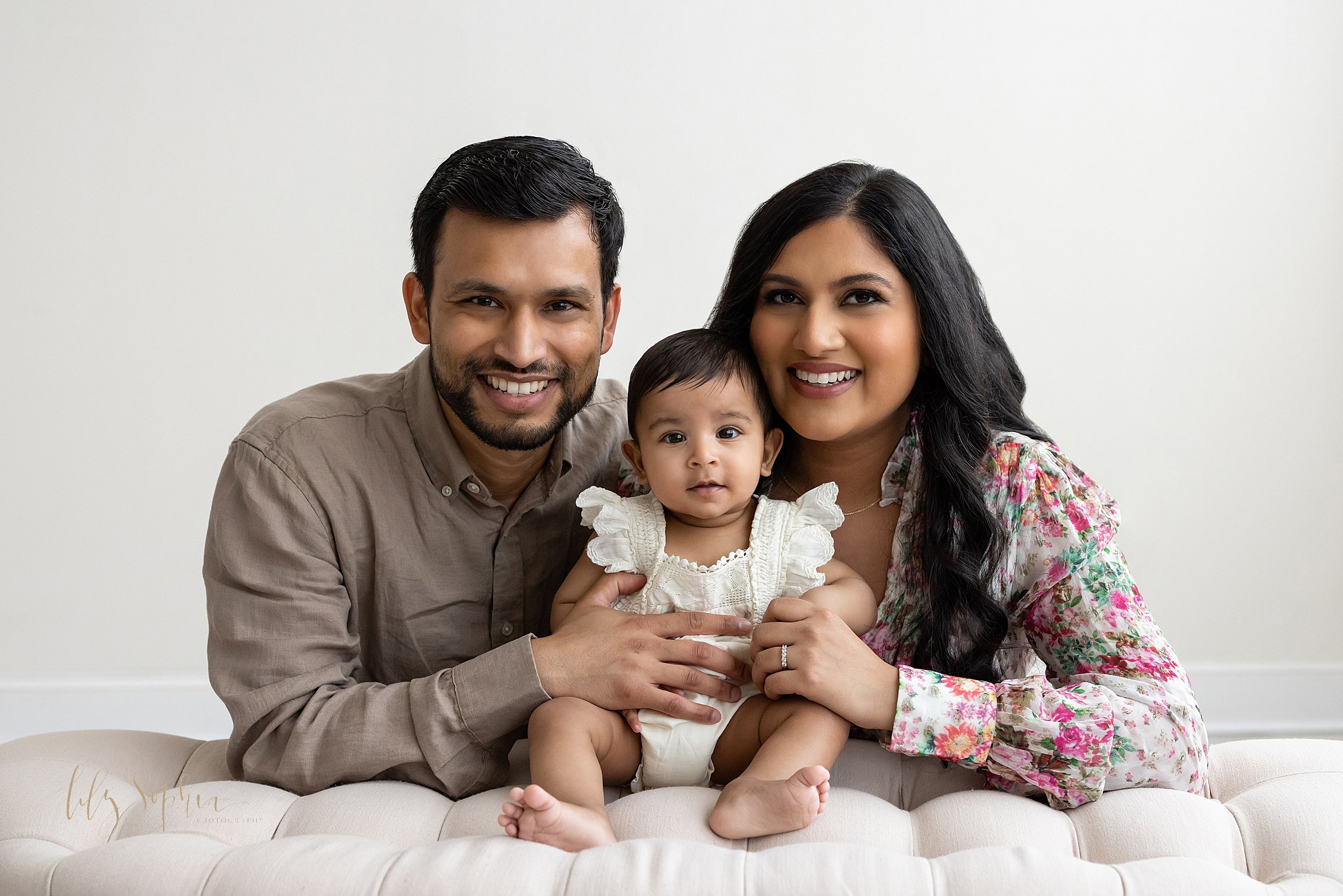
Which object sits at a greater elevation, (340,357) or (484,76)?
(484,76)

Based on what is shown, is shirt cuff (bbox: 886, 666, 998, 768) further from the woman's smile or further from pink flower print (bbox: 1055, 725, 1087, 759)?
the woman's smile

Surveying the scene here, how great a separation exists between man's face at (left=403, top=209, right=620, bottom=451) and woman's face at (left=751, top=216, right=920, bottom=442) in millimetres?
336

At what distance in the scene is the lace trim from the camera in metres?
1.88

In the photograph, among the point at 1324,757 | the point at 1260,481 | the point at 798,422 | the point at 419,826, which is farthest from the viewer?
the point at 1260,481

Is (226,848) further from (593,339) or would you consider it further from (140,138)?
(140,138)

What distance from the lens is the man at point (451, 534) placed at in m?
1.79

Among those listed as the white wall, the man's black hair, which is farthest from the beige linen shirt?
the white wall

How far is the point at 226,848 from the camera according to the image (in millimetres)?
1513

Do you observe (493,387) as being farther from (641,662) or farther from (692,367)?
(641,662)

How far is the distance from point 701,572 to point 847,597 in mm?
244

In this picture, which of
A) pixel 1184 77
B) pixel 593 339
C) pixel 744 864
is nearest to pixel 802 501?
pixel 593 339

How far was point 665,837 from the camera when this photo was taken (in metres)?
1.52

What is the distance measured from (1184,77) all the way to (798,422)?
244cm

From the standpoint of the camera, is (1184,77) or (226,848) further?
(1184,77)
